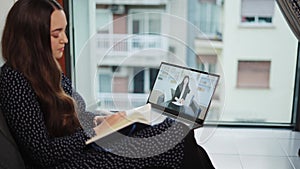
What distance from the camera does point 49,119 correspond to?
133 centimetres

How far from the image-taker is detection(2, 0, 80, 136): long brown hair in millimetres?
1271

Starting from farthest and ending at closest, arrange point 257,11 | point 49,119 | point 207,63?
point 257,11 → point 207,63 → point 49,119

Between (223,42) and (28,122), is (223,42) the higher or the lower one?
the higher one

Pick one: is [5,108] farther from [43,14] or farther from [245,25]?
[245,25]

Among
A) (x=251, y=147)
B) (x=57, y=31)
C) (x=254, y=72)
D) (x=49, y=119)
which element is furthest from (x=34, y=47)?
(x=254, y=72)

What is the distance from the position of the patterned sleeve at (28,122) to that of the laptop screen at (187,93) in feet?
1.86

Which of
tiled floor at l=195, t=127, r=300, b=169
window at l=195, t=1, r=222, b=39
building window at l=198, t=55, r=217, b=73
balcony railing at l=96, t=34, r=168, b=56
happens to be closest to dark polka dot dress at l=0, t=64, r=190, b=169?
building window at l=198, t=55, r=217, b=73

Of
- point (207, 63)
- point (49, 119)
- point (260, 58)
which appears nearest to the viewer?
point (49, 119)

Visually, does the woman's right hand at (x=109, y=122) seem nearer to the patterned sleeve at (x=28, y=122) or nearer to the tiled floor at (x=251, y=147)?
the patterned sleeve at (x=28, y=122)

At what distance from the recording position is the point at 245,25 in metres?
2.66

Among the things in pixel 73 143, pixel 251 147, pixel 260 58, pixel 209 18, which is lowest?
pixel 251 147

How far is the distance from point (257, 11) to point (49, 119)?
1843 millimetres

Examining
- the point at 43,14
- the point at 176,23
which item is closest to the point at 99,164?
the point at 43,14

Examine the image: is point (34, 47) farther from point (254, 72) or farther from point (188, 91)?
point (254, 72)
